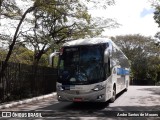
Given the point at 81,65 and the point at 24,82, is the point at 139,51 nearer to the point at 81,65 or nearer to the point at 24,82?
the point at 24,82

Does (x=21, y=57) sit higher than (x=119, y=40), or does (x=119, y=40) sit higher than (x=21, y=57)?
(x=119, y=40)

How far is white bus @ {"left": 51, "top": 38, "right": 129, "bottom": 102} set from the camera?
14.0 meters

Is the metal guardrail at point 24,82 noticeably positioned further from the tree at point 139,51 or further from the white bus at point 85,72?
the tree at point 139,51

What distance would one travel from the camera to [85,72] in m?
14.1

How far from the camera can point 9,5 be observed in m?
17.0

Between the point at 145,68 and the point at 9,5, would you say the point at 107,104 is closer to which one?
the point at 9,5

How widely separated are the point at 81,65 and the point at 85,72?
37cm

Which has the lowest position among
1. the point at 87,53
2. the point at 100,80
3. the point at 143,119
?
the point at 143,119

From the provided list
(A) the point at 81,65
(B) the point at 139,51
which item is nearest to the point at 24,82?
(A) the point at 81,65

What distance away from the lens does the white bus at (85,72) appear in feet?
45.8

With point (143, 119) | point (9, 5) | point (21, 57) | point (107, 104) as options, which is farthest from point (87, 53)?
point (21, 57)

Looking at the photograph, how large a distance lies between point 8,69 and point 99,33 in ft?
41.2

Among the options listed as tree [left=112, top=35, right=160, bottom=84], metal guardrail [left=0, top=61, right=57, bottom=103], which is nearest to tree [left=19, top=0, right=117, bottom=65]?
metal guardrail [left=0, top=61, right=57, bottom=103]

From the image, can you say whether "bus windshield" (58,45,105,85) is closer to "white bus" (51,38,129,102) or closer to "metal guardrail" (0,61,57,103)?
"white bus" (51,38,129,102)
